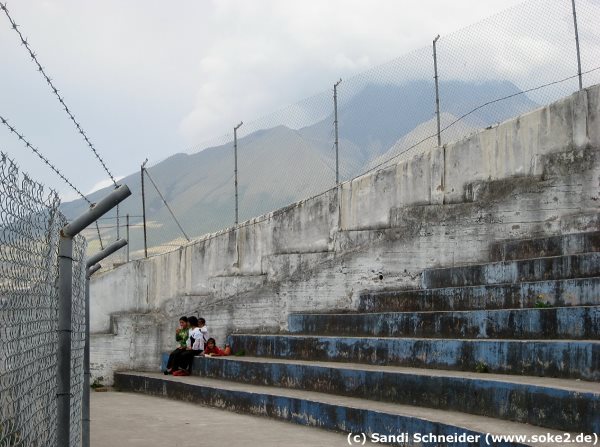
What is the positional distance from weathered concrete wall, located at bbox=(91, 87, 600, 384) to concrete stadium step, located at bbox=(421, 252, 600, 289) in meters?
0.54

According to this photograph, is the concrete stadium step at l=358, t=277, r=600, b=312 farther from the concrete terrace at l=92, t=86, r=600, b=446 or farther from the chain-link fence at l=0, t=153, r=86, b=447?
the chain-link fence at l=0, t=153, r=86, b=447

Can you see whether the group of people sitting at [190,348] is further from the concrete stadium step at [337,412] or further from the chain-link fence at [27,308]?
the chain-link fence at [27,308]

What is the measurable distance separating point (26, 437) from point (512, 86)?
25.8 feet

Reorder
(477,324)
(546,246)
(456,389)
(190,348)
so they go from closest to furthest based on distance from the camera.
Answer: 1. (456,389)
2. (477,324)
3. (546,246)
4. (190,348)

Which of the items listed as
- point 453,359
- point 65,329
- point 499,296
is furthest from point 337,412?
point 65,329

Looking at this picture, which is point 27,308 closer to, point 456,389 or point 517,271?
point 456,389

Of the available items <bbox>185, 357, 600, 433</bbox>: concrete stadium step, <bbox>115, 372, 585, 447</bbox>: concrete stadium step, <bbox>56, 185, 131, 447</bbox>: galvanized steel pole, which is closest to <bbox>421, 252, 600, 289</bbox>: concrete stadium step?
<bbox>185, 357, 600, 433</bbox>: concrete stadium step

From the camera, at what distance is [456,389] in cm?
619

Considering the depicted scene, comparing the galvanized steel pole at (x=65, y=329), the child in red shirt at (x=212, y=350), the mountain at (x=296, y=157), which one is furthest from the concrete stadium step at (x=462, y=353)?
the galvanized steel pole at (x=65, y=329)

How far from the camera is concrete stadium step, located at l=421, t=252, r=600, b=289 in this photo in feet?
24.4

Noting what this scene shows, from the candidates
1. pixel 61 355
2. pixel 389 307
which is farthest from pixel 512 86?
pixel 61 355

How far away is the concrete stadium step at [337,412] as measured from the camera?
5363mm

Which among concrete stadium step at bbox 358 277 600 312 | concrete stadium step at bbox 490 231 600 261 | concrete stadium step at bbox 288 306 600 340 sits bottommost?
concrete stadium step at bbox 288 306 600 340

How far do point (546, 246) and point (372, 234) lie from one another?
257 centimetres
